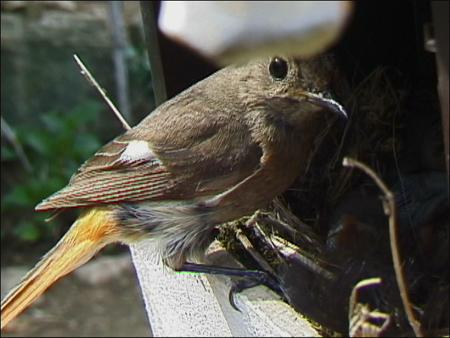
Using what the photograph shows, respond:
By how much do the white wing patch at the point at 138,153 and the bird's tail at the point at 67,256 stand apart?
0.17m

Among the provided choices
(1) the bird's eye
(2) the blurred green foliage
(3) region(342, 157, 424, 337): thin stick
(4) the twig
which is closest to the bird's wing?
(1) the bird's eye

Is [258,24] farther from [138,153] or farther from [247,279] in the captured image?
[247,279]

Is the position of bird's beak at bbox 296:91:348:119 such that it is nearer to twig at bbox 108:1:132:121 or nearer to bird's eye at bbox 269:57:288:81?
bird's eye at bbox 269:57:288:81

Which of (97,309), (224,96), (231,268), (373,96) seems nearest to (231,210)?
(231,268)

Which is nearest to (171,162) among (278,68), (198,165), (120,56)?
(198,165)

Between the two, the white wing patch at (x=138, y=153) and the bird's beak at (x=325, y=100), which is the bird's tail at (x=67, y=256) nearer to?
the white wing patch at (x=138, y=153)

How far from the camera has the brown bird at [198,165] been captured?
88.7 inches

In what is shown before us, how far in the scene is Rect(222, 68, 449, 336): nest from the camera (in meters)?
1.67

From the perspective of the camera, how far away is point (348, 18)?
2.54m

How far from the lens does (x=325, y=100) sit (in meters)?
2.13

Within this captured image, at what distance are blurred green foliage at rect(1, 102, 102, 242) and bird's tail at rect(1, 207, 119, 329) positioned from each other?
165 inches

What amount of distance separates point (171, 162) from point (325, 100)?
20.0 inches

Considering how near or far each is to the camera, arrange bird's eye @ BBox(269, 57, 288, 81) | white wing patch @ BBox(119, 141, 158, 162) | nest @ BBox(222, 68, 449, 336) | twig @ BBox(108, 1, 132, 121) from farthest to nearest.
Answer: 1. twig @ BBox(108, 1, 132, 121)
2. white wing patch @ BBox(119, 141, 158, 162)
3. bird's eye @ BBox(269, 57, 288, 81)
4. nest @ BBox(222, 68, 449, 336)

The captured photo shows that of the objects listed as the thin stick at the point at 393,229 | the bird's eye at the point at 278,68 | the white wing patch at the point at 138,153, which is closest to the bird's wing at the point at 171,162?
the white wing patch at the point at 138,153
